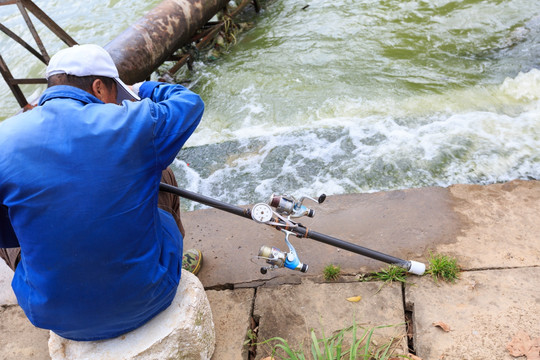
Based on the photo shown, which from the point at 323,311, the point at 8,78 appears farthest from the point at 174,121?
the point at 8,78

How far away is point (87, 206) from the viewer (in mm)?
1758

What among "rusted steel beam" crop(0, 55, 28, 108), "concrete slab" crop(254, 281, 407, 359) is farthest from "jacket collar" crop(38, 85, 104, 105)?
"rusted steel beam" crop(0, 55, 28, 108)

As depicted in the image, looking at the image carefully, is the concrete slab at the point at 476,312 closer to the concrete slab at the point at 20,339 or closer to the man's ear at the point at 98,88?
the man's ear at the point at 98,88

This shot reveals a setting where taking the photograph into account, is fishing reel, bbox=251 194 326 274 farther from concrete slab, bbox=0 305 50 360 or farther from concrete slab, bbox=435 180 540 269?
concrete slab, bbox=0 305 50 360

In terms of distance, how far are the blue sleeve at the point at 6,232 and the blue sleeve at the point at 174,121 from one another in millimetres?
786

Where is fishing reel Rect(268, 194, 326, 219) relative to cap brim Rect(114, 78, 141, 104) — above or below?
below

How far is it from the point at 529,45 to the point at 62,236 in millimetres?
6210

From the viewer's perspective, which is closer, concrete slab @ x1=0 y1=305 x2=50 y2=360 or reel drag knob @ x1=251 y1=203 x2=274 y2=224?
reel drag knob @ x1=251 y1=203 x2=274 y2=224

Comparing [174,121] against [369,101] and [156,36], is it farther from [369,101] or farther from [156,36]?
[156,36]

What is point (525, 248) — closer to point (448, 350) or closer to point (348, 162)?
point (448, 350)

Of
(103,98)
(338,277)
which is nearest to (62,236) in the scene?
(103,98)

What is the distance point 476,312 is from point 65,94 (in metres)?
2.43

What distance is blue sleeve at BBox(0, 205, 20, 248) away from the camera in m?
→ 2.05

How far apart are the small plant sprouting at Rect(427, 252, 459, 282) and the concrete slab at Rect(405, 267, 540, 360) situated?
5 centimetres
